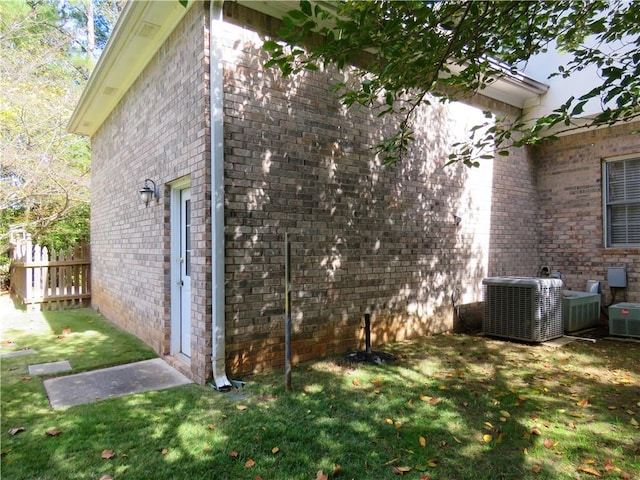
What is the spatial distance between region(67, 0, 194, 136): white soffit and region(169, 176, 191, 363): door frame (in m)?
2.05

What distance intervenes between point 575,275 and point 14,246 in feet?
49.4

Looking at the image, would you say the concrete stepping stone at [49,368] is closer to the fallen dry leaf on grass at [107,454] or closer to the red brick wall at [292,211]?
the red brick wall at [292,211]

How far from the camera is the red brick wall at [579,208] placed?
7352 millimetres

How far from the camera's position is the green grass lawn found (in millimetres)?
2635

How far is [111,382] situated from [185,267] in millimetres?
1584

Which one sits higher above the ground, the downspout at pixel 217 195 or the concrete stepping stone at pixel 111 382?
the downspout at pixel 217 195

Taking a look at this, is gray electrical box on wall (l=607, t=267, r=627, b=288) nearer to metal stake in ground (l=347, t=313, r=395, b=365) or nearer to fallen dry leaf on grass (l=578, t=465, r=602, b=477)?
metal stake in ground (l=347, t=313, r=395, b=365)

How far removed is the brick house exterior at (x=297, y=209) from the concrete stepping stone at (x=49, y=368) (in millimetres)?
1072

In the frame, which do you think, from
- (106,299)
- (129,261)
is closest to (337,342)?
(129,261)

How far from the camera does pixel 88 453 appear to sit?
280cm

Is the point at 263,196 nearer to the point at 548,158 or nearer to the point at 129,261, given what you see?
the point at 129,261

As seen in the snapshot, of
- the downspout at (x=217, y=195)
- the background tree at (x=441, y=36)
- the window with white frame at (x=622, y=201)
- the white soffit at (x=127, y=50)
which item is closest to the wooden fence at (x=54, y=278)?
the white soffit at (x=127, y=50)

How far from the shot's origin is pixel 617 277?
7.28 m

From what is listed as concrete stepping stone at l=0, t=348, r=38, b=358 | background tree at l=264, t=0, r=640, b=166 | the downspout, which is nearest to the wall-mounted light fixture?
the downspout
